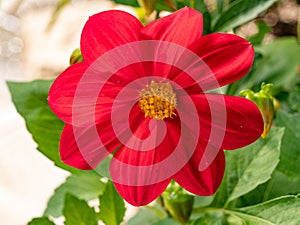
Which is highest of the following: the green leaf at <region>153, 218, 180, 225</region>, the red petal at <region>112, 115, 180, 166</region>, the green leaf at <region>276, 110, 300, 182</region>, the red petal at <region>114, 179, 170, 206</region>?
the red petal at <region>112, 115, 180, 166</region>

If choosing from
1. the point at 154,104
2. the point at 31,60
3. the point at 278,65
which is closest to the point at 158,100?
the point at 154,104

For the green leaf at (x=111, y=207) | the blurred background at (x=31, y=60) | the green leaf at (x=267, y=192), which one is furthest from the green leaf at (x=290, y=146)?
the blurred background at (x=31, y=60)

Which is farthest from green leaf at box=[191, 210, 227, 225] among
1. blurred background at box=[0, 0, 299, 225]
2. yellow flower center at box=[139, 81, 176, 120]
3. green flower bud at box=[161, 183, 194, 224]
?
blurred background at box=[0, 0, 299, 225]

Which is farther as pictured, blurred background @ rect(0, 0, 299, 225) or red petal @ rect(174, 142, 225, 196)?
blurred background @ rect(0, 0, 299, 225)

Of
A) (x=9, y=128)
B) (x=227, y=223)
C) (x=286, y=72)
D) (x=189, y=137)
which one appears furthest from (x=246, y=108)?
(x=9, y=128)

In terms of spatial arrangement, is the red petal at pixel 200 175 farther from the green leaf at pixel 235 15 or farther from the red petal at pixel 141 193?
the green leaf at pixel 235 15

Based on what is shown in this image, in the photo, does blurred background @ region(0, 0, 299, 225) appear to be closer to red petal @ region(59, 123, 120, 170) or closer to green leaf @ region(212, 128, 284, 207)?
green leaf @ region(212, 128, 284, 207)

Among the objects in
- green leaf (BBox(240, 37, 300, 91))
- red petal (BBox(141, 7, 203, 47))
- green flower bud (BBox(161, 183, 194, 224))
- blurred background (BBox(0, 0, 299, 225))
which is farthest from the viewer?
blurred background (BBox(0, 0, 299, 225))
